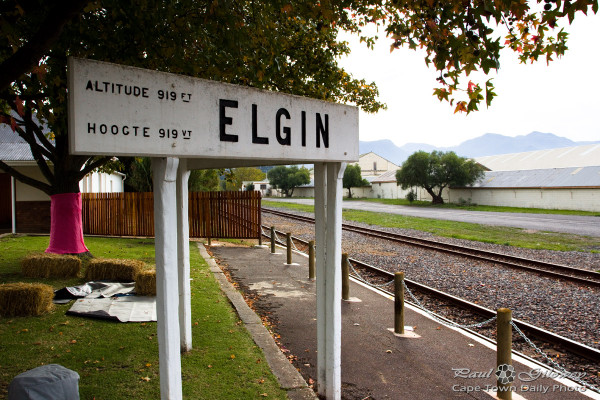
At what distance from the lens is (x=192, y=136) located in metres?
3.16

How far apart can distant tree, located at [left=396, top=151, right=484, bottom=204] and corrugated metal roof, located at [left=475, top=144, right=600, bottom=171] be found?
800 cm

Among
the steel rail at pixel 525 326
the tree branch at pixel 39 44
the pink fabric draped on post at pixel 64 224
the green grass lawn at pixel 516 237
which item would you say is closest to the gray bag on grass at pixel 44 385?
the tree branch at pixel 39 44

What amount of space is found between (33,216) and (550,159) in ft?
172

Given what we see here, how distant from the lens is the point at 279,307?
314 inches

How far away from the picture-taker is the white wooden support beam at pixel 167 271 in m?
3.15

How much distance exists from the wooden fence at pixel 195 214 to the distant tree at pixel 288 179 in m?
78.2

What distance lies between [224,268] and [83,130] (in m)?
9.36

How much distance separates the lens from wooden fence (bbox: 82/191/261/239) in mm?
16859

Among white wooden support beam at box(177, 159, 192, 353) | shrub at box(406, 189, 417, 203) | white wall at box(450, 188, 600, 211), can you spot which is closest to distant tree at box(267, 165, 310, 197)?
shrub at box(406, 189, 417, 203)

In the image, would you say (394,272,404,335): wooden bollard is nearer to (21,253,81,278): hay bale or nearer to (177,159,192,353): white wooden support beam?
(177,159,192,353): white wooden support beam

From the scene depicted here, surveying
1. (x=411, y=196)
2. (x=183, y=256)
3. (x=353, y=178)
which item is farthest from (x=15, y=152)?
(x=353, y=178)

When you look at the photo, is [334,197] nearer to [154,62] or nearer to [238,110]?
[238,110]

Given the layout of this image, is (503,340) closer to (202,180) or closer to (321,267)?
(321,267)

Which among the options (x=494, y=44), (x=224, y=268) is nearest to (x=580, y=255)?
(x=224, y=268)
